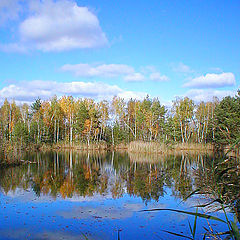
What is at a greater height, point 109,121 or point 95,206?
point 109,121

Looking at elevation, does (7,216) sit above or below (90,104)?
below

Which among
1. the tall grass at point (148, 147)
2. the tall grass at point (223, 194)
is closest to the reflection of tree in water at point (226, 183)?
the tall grass at point (223, 194)

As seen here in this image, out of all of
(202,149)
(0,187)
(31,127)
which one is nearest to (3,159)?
(0,187)

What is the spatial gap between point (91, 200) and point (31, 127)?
30.6 m

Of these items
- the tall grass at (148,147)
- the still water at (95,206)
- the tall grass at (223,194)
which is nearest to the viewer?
the tall grass at (223,194)

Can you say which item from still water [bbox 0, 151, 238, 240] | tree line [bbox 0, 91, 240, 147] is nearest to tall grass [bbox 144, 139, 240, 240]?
still water [bbox 0, 151, 238, 240]

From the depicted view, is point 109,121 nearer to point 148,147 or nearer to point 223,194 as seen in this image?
point 148,147

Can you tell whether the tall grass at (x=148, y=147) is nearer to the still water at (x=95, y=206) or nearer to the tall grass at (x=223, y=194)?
the still water at (x=95, y=206)

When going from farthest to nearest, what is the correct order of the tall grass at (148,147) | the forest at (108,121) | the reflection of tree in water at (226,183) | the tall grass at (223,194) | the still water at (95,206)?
1. the forest at (108,121)
2. the tall grass at (148,147)
3. the still water at (95,206)
4. the reflection of tree in water at (226,183)
5. the tall grass at (223,194)

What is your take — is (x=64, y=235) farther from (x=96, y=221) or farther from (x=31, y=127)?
(x=31, y=127)

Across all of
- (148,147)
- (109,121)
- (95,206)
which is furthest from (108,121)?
(95,206)

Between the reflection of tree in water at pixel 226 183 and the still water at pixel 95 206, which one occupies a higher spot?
the reflection of tree in water at pixel 226 183

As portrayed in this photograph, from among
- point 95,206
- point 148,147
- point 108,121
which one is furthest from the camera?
point 108,121

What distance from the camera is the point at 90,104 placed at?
44.1 metres
